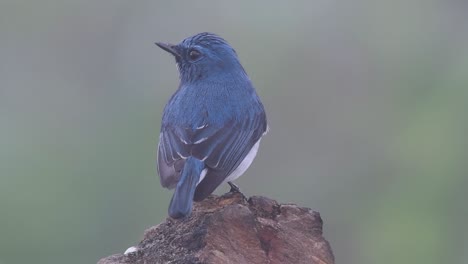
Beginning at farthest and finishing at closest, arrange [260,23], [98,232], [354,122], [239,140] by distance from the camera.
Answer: [260,23]
[354,122]
[98,232]
[239,140]

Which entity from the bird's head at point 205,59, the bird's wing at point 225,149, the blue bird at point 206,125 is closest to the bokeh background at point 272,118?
the bird's head at point 205,59

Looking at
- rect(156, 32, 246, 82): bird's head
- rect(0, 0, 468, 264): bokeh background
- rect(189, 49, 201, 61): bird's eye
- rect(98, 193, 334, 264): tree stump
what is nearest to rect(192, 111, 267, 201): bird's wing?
rect(98, 193, 334, 264): tree stump

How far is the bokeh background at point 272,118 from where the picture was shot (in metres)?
10.9

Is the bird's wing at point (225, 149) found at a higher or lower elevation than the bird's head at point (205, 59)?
lower

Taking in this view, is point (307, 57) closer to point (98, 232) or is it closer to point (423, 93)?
point (423, 93)

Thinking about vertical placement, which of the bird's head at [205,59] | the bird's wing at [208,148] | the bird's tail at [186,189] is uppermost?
the bird's head at [205,59]

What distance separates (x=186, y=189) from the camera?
7.16 meters

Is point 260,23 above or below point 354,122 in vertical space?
above

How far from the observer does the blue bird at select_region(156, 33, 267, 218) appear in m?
7.48

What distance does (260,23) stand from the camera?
13625 mm

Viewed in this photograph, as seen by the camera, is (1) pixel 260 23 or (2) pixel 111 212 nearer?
(2) pixel 111 212

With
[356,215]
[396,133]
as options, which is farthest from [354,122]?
[356,215]

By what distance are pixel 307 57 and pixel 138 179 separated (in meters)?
2.81

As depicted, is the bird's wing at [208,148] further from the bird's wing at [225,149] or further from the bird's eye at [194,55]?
the bird's eye at [194,55]
